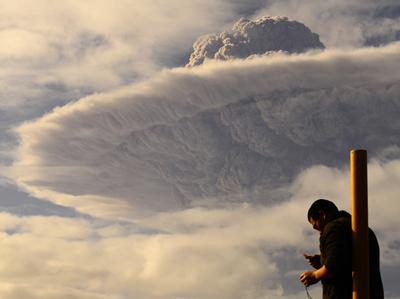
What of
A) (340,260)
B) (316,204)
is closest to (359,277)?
(340,260)

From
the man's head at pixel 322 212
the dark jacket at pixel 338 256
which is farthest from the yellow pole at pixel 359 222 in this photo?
the man's head at pixel 322 212

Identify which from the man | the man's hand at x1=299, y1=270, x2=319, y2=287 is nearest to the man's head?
the man

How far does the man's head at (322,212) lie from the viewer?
6.56m

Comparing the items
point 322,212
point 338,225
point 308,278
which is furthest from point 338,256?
point 322,212

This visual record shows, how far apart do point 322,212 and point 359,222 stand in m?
0.45

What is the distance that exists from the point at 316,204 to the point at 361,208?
0.53 metres

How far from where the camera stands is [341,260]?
20.3 feet

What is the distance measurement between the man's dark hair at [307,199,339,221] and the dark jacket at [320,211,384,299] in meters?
0.12

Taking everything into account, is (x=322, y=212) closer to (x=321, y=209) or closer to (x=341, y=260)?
(x=321, y=209)

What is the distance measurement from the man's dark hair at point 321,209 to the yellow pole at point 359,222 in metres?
0.32

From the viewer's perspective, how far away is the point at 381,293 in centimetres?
636

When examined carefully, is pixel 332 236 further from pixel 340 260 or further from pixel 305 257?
pixel 305 257

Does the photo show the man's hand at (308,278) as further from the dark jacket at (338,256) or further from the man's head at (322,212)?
the man's head at (322,212)

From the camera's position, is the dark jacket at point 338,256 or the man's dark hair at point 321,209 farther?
the man's dark hair at point 321,209
